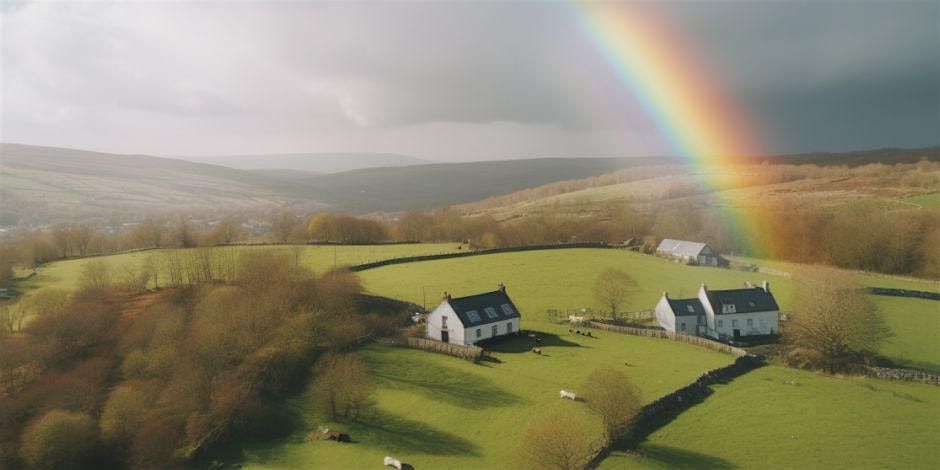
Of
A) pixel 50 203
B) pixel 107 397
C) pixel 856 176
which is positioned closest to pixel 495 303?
pixel 107 397

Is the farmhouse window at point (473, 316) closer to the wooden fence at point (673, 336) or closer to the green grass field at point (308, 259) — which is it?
the wooden fence at point (673, 336)

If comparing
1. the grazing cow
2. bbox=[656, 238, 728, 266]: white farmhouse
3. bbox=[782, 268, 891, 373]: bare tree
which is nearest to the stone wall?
bbox=[782, 268, 891, 373]: bare tree

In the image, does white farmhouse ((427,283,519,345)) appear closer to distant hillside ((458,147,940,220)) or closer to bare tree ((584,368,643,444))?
bare tree ((584,368,643,444))

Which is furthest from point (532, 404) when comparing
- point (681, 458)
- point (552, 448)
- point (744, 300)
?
point (744, 300)

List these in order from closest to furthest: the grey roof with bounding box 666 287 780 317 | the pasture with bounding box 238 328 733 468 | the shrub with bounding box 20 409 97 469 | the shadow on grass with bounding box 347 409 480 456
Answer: the pasture with bounding box 238 328 733 468 → the shadow on grass with bounding box 347 409 480 456 → the shrub with bounding box 20 409 97 469 → the grey roof with bounding box 666 287 780 317

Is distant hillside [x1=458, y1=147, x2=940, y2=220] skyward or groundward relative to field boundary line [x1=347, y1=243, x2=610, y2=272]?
skyward

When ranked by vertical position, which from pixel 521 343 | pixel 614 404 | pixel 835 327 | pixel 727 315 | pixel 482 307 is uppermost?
pixel 835 327

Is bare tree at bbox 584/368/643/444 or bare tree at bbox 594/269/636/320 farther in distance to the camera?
bare tree at bbox 594/269/636/320

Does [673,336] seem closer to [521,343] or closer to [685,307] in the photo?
[685,307]
